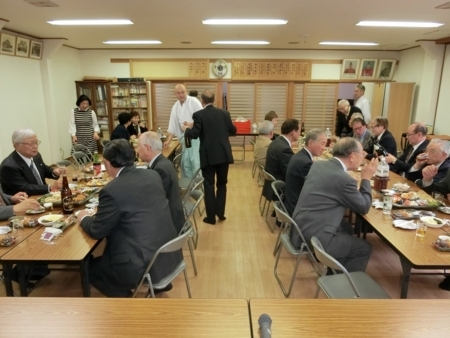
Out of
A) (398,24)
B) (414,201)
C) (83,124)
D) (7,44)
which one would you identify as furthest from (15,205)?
(398,24)

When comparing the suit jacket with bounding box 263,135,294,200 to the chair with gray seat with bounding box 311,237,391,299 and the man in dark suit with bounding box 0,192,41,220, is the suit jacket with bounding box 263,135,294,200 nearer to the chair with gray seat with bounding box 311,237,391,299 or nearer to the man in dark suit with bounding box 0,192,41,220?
the chair with gray seat with bounding box 311,237,391,299

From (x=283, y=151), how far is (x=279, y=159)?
0.38ft

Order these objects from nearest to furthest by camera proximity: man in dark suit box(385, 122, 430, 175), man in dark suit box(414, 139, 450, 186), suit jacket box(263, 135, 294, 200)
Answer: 1. man in dark suit box(414, 139, 450, 186)
2. man in dark suit box(385, 122, 430, 175)
3. suit jacket box(263, 135, 294, 200)

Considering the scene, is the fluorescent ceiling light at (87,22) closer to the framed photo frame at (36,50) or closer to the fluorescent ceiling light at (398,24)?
the framed photo frame at (36,50)

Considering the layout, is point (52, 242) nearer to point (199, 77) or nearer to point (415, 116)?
point (199, 77)

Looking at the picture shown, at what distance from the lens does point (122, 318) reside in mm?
1309

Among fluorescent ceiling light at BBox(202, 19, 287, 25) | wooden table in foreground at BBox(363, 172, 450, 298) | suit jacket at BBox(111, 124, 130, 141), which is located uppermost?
fluorescent ceiling light at BBox(202, 19, 287, 25)

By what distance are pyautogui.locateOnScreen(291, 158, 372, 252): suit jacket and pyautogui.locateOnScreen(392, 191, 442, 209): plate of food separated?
0.43 m

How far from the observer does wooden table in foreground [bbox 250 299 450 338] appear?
48.6 inches

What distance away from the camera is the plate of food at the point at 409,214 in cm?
250

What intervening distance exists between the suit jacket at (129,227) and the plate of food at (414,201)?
193cm

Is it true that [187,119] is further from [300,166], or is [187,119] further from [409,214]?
[409,214]

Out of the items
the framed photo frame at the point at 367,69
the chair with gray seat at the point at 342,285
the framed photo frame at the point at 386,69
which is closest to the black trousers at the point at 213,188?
the chair with gray seat at the point at 342,285

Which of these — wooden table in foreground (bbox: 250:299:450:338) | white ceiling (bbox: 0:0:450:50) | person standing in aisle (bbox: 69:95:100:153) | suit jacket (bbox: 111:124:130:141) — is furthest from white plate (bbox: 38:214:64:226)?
person standing in aisle (bbox: 69:95:100:153)
